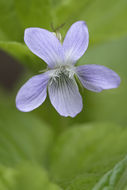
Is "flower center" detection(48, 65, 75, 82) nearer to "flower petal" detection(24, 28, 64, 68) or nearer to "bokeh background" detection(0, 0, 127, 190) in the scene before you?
"flower petal" detection(24, 28, 64, 68)

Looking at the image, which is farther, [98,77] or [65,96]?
[65,96]

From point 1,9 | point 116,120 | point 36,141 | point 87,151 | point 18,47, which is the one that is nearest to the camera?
point 18,47

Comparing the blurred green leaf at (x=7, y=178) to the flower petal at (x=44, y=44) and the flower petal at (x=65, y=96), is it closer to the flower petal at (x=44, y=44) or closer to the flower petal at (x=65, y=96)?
the flower petal at (x=65, y=96)

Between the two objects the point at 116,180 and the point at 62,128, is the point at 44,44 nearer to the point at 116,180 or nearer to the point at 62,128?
the point at 116,180

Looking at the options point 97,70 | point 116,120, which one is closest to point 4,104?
point 116,120

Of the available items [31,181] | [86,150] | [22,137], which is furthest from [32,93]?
[22,137]

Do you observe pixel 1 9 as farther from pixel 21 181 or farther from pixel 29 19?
pixel 21 181

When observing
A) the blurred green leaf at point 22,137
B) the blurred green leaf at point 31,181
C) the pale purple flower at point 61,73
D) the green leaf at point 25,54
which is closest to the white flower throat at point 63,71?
the pale purple flower at point 61,73
